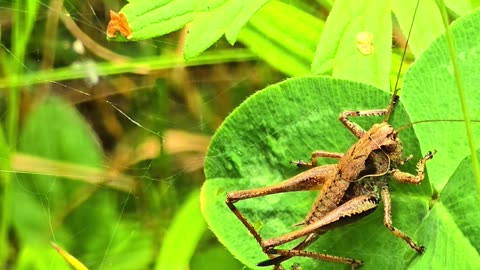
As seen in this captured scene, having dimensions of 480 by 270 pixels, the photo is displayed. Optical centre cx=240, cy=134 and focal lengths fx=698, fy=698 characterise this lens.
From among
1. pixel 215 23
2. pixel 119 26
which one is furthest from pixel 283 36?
pixel 119 26

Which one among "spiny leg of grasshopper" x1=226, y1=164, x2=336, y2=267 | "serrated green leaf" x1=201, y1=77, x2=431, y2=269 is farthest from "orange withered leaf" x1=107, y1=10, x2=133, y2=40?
"spiny leg of grasshopper" x1=226, y1=164, x2=336, y2=267

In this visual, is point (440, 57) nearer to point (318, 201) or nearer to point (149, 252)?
point (318, 201)

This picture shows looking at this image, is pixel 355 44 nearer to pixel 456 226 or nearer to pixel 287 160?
pixel 287 160

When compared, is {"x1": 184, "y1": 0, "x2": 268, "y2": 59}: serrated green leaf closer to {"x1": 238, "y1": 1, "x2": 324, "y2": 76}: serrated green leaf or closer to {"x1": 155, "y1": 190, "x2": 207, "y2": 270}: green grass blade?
{"x1": 238, "y1": 1, "x2": 324, "y2": 76}: serrated green leaf

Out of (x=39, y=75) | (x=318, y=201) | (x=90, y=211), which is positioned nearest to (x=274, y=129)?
(x=318, y=201)

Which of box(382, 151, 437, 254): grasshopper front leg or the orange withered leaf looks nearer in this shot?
box(382, 151, 437, 254): grasshopper front leg
